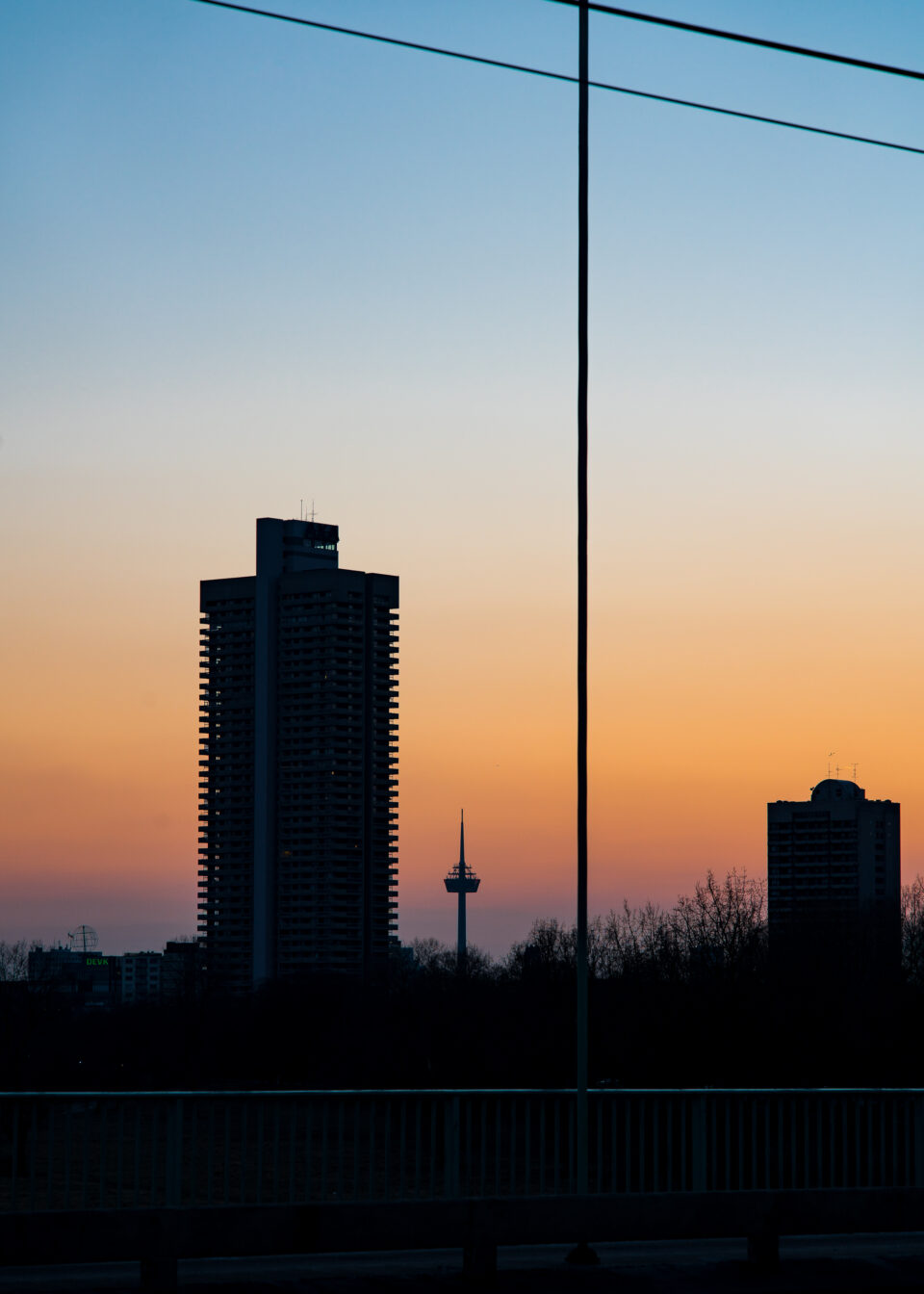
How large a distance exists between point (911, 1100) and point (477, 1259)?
6396mm

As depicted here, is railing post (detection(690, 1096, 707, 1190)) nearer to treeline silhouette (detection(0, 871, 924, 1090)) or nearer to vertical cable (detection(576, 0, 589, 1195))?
vertical cable (detection(576, 0, 589, 1195))

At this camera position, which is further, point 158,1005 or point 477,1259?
point 158,1005

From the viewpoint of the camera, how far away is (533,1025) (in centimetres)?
8962

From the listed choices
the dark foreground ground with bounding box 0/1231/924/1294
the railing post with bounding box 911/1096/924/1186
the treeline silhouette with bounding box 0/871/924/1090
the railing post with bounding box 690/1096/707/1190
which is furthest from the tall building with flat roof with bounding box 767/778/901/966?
the dark foreground ground with bounding box 0/1231/924/1294

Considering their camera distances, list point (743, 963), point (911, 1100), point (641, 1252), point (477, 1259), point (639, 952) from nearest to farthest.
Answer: point (477, 1259) < point (641, 1252) < point (911, 1100) < point (743, 963) < point (639, 952)

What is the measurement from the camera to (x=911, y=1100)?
587 inches

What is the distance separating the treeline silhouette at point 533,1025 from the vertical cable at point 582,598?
54.6 m

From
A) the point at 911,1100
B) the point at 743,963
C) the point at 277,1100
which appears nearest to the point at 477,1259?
the point at 277,1100

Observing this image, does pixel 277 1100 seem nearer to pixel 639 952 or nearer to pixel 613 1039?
pixel 613 1039

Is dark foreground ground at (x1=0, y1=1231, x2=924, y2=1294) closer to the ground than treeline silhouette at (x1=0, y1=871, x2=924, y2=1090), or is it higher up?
higher up

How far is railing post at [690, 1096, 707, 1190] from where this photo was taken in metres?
13.0

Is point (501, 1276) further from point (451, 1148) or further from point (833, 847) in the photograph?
point (833, 847)

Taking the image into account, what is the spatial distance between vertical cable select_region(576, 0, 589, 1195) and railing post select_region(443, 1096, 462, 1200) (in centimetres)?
110

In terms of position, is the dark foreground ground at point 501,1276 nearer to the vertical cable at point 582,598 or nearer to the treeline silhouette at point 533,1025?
the vertical cable at point 582,598
